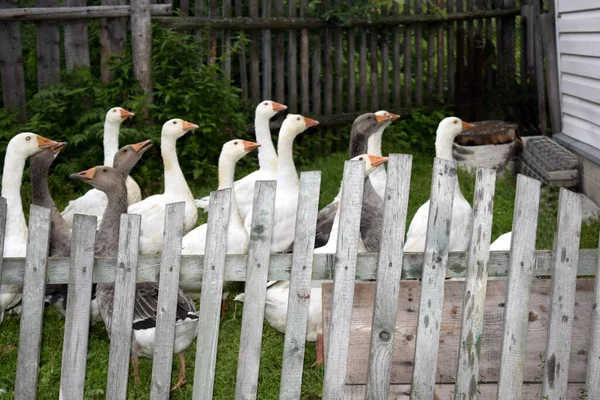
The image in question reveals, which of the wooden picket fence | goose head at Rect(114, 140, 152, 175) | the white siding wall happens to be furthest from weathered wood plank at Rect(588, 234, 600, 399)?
the white siding wall

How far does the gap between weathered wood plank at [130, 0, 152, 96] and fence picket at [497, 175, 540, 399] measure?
23.3 ft

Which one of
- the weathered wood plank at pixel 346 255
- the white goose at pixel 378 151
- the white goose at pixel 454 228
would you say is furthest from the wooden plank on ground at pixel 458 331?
the white goose at pixel 378 151

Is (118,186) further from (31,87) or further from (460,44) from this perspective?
(460,44)

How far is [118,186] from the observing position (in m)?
6.61

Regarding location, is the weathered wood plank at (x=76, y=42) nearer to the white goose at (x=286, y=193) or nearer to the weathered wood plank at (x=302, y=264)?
the white goose at (x=286, y=193)

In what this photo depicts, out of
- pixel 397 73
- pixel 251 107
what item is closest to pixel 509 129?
pixel 397 73

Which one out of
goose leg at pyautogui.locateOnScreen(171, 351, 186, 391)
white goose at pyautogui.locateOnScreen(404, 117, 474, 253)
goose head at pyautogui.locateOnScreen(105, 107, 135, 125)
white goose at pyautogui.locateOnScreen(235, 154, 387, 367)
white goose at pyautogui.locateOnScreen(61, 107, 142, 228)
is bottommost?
goose leg at pyautogui.locateOnScreen(171, 351, 186, 391)

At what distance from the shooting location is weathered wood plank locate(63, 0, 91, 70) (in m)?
10.4

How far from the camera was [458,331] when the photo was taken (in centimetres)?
465

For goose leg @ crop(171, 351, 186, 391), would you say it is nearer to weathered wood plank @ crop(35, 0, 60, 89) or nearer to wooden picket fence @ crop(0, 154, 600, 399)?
wooden picket fence @ crop(0, 154, 600, 399)

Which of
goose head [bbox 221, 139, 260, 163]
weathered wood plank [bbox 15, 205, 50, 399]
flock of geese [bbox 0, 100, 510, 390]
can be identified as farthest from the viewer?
goose head [bbox 221, 139, 260, 163]

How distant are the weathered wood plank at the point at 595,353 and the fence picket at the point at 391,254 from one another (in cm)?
99

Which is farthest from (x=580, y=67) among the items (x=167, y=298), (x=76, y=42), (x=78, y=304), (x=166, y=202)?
(x=78, y=304)

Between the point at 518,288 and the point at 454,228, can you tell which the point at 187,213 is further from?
the point at 518,288
